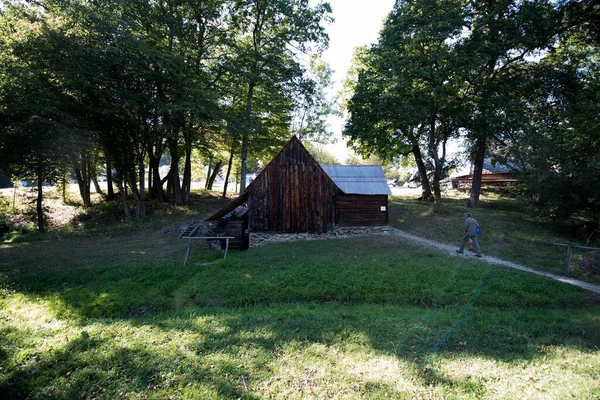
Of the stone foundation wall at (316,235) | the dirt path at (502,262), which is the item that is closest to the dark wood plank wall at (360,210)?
the stone foundation wall at (316,235)

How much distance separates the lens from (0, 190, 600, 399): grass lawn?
450 cm

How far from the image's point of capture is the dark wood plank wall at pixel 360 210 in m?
17.2

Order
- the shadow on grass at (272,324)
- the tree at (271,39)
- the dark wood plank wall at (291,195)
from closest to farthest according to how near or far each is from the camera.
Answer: the shadow on grass at (272,324)
the dark wood plank wall at (291,195)
the tree at (271,39)

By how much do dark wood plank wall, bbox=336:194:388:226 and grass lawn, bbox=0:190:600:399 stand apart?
489 cm

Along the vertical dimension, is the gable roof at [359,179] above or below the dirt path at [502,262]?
above

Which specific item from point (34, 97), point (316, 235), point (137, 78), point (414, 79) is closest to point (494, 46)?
point (414, 79)

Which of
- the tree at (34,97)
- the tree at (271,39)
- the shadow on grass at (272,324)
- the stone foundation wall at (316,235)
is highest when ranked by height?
the tree at (271,39)

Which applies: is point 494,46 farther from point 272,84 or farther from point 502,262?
point 272,84

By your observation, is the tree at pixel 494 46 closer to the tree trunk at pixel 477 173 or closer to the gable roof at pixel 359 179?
the tree trunk at pixel 477 173

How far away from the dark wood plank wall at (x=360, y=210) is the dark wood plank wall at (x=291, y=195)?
1590 mm

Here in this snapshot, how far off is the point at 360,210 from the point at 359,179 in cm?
218

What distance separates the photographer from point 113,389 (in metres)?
4.38

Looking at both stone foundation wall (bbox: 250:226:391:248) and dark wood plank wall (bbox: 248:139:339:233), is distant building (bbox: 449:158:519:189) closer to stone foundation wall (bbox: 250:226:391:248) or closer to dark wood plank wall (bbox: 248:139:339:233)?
stone foundation wall (bbox: 250:226:391:248)

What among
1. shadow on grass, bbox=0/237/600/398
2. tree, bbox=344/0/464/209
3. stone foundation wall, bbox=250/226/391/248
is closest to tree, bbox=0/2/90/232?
shadow on grass, bbox=0/237/600/398
